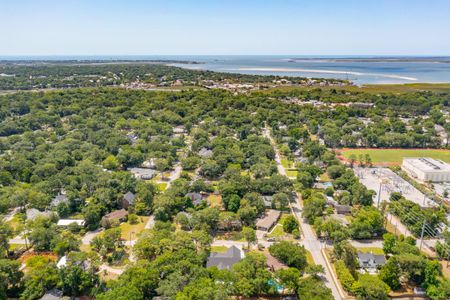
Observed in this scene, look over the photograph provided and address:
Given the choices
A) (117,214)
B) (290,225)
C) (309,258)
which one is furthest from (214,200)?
(309,258)

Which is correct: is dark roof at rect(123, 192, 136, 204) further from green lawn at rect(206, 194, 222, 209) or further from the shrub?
the shrub

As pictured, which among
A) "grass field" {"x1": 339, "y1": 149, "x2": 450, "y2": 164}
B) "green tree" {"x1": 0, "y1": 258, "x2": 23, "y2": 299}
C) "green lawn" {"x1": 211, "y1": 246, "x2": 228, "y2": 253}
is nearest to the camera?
"green tree" {"x1": 0, "y1": 258, "x2": 23, "y2": 299}

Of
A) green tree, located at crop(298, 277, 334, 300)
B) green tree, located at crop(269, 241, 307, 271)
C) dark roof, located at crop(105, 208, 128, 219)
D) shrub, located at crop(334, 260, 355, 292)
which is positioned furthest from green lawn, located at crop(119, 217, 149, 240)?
shrub, located at crop(334, 260, 355, 292)

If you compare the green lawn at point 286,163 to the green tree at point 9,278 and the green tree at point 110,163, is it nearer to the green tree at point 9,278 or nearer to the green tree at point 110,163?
the green tree at point 110,163

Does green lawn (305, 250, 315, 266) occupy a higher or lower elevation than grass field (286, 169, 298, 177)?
lower

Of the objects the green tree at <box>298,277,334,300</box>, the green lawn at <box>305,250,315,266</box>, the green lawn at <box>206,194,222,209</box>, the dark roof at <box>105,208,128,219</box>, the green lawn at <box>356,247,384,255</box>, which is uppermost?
the green tree at <box>298,277,334,300</box>

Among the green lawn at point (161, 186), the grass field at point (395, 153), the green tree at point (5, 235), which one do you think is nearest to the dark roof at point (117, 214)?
the green lawn at point (161, 186)

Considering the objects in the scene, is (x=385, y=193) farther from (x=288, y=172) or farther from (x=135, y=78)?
(x=135, y=78)
